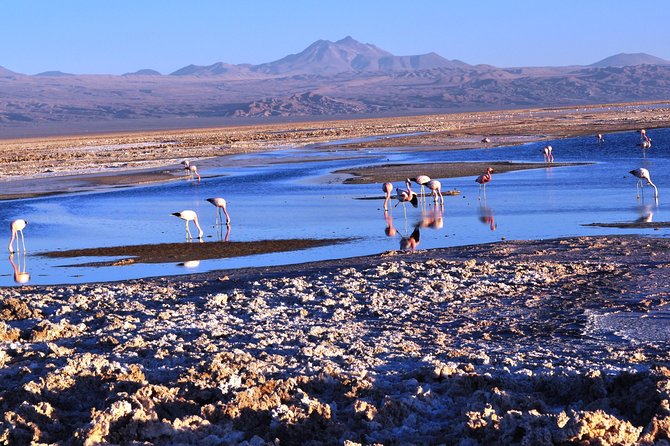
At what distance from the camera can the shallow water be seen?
1662 centimetres

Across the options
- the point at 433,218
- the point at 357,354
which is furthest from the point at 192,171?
the point at 357,354

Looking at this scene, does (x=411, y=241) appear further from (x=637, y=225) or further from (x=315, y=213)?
(x=315, y=213)

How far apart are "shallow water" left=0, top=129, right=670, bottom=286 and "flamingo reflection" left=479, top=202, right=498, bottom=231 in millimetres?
25

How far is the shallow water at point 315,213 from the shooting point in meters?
16.6

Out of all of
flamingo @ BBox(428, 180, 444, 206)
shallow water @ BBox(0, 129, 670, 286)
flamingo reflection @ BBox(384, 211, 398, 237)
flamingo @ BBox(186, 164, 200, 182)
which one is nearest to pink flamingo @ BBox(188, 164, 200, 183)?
flamingo @ BBox(186, 164, 200, 182)

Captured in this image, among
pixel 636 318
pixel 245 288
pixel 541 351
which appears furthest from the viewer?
pixel 245 288

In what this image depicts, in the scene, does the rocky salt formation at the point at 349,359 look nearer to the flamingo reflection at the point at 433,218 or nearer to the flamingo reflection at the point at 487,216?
the flamingo reflection at the point at 487,216

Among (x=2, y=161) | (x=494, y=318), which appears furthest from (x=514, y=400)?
(x=2, y=161)

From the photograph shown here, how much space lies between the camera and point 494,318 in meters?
9.76

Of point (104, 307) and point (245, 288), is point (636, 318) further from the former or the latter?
point (104, 307)

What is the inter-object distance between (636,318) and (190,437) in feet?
16.0

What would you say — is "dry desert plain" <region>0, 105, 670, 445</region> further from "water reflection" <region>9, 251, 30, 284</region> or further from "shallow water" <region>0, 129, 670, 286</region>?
"shallow water" <region>0, 129, 670, 286</region>

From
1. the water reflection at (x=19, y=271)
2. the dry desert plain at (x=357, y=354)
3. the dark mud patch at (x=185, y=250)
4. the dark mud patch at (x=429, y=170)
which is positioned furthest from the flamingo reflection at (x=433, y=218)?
the dark mud patch at (x=429, y=170)

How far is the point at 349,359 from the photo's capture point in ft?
26.0
